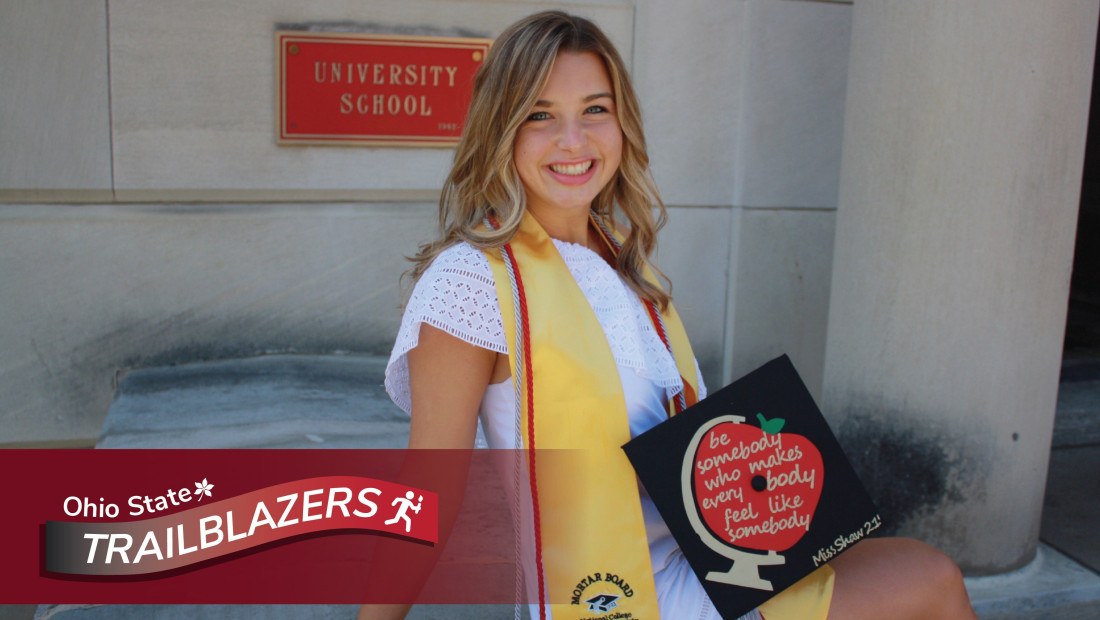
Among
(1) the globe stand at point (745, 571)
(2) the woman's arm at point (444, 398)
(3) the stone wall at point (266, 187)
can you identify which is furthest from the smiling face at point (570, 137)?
(3) the stone wall at point (266, 187)

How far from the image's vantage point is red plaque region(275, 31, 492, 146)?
388cm

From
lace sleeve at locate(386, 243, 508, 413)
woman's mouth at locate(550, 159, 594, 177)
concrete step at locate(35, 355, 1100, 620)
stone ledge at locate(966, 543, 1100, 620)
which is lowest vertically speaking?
stone ledge at locate(966, 543, 1100, 620)

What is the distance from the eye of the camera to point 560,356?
1.65 meters

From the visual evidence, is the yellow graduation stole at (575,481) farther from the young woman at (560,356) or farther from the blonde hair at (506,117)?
the blonde hair at (506,117)

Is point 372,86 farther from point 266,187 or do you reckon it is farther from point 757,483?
point 757,483

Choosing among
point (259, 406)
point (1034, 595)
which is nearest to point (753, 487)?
point (1034, 595)

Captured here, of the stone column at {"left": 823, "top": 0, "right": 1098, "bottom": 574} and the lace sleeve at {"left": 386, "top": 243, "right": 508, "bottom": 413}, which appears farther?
the stone column at {"left": 823, "top": 0, "right": 1098, "bottom": 574}

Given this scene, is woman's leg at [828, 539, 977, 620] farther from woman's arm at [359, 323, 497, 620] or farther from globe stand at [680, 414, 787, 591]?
woman's arm at [359, 323, 497, 620]

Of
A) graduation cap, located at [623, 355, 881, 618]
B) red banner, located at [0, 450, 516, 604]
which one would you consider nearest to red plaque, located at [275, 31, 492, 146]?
red banner, located at [0, 450, 516, 604]

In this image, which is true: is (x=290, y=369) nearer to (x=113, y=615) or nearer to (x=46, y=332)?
(x=46, y=332)

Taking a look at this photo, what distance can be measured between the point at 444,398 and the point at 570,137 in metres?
0.61

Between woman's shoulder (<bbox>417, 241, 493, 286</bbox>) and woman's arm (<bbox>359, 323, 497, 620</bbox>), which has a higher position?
woman's shoulder (<bbox>417, 241, 493, 286</bbox>)

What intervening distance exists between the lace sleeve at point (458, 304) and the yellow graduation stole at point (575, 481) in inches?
1.1

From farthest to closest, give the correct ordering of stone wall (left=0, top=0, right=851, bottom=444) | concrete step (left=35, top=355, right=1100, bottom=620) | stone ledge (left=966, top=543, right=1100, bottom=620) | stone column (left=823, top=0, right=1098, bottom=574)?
stone wall (left=0, top=0, right=851, bottom=444)
stone ledge (left=966, top=543, right=1100, bottom=620)
stone column (left=823, top=0, right=1098, bottom=574)
concrete step (left=35, top=355, right=1100, bottom=620)
